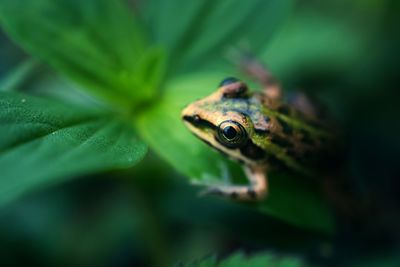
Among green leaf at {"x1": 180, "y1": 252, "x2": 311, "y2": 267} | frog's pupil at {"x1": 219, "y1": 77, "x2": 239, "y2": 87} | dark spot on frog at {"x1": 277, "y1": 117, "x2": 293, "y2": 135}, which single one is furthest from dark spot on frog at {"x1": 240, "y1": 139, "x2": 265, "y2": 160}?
green leaf at {"x1": 180, "y1": 252, "x2": 311, "y2": 267}

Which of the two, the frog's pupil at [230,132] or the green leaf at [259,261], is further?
the frog's pupil at [230,132]

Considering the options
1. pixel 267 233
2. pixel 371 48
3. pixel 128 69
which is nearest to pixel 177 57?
pixel 128 69

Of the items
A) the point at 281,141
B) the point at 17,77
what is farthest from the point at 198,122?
the point at 17,77

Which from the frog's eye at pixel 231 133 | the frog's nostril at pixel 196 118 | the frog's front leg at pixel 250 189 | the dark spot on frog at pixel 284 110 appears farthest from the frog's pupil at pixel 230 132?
the dark spot on frog at pixel 284 110

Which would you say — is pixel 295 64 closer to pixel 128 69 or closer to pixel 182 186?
pixel 182 186

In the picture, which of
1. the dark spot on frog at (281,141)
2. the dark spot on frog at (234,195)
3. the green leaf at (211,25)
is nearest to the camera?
the dark spot on frog at (234,195)

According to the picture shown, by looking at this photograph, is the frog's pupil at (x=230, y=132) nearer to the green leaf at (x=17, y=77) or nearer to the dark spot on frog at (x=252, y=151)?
the dark spot on frog at (x=252, y=151)

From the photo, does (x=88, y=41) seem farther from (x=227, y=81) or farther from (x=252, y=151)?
(x=252, y=151)
